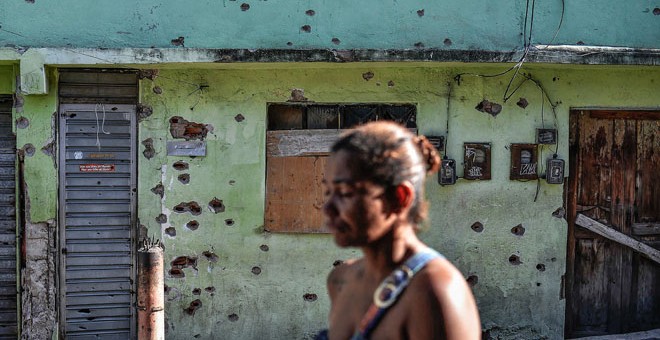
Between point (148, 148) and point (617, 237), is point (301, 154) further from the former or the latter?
point (617, 237)

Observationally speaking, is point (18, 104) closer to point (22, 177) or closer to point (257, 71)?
point (22, 177)

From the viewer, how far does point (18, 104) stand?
712 cm

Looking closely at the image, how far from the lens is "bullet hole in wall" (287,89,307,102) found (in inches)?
291

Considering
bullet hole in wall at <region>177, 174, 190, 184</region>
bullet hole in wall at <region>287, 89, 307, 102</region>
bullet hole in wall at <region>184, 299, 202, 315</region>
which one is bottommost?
bullet hole in wall at <region>184, 299, 202, 315</region>

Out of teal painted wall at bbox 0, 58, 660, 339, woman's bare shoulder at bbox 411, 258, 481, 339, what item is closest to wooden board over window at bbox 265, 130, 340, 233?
teal painted wall at bbox 0, 58, 660, 339

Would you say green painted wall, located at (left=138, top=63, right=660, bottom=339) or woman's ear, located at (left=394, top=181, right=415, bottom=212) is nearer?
woman's ear, located at (left=394, top=181, right=415, bottom=212)

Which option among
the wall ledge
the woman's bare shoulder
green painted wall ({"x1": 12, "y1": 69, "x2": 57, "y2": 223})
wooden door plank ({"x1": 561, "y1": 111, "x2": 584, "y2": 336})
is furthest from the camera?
wooden door plank ({"x1": 561, "y1": 111, "x2": 584, "y2": 336})

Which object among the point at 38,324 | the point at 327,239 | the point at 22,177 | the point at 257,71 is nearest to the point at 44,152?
the point at 22,177

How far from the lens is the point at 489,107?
7539mm

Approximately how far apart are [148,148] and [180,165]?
32 cm

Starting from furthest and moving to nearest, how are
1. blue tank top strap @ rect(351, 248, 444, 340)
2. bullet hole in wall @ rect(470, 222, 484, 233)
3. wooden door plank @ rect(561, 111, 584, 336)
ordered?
wooden door plank @ rect(561, 111, 584, 336) → bullet hole in wall @ rect(470, 222, 484, 233) → blue tank top strap @ rect(351, 248, 444, 340)

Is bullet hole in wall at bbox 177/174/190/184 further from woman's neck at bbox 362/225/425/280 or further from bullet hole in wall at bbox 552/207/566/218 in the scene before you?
woman's neck at bbox 362/225/425/280

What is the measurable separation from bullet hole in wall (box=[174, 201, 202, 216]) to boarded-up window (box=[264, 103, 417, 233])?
0.63 meters

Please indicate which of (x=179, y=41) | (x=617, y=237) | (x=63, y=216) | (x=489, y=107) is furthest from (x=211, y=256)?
(x=617, y=237)
